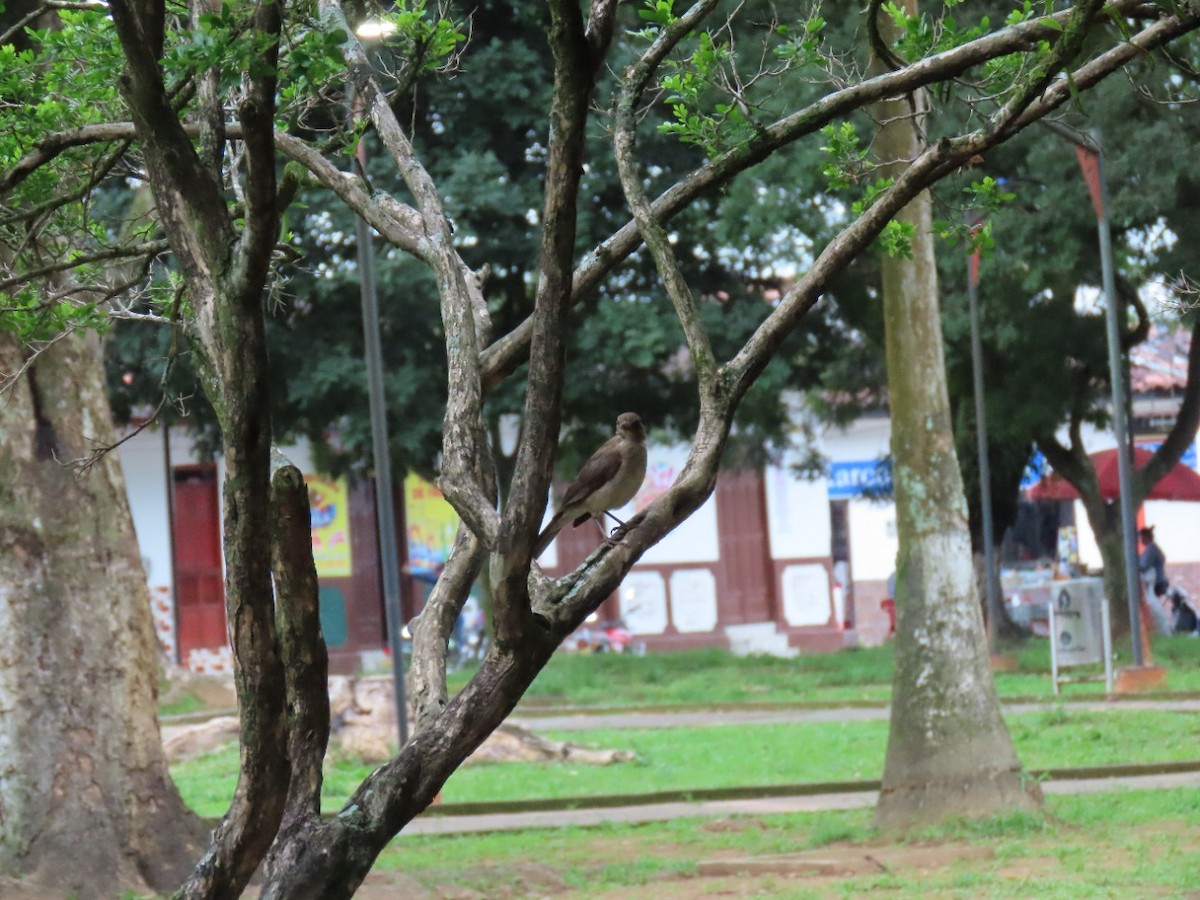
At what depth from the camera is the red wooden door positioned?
108 ft

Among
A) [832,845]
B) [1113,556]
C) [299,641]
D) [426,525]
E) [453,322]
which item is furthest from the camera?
[426,525]

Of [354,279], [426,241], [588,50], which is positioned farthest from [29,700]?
[354,279]

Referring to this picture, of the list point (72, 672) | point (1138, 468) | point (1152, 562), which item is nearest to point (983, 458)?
point (1138, 468)

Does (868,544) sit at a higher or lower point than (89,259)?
lower

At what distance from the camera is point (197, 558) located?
3306 cm

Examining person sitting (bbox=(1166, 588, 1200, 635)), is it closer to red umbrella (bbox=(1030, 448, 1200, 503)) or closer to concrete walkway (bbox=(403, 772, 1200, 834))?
red umbrella (bbox=(1030, 448, 1200, 503))

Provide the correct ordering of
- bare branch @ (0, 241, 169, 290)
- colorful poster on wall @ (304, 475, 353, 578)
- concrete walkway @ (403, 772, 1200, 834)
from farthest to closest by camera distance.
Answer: colorful poster on wall @ (304, 475, 353, 578)
concrete walkway @ (403, 772, 1200, 834)
bare branch @ (0, 241, 169, 290)

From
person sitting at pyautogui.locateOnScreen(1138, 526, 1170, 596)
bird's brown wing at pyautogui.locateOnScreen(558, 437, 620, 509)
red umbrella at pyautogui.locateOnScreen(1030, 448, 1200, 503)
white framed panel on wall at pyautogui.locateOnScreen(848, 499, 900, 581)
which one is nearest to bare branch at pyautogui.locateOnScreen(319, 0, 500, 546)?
bird's brown wing at pyautogui.locateOnScreen(558, 437, 620, 509)

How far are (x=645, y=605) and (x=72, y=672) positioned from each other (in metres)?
24.7

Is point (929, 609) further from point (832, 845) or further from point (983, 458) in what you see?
point (983, 458)

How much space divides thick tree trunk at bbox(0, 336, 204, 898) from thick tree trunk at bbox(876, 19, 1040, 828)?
4.64 metres

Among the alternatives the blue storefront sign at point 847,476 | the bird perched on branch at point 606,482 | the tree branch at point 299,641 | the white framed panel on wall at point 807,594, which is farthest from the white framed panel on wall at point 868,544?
the tree branch at point 299,641

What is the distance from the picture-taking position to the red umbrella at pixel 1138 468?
2761cm

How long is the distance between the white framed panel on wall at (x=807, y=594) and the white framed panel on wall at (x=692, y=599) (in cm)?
152
